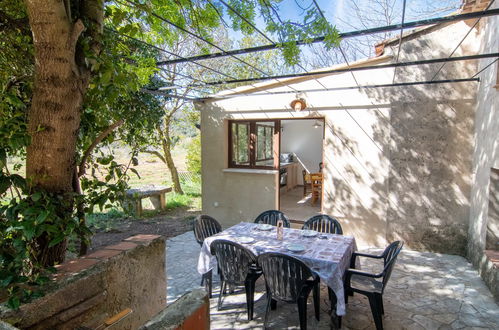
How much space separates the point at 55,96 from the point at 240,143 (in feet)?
19.5

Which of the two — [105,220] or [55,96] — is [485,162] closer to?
[55,96]

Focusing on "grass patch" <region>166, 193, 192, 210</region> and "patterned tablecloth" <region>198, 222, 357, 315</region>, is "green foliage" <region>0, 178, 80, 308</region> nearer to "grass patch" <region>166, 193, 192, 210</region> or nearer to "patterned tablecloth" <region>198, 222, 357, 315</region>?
"patterned tablecloth" <region>198, 222, 357, 315</region>

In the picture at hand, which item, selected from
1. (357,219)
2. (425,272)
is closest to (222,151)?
(357,219)

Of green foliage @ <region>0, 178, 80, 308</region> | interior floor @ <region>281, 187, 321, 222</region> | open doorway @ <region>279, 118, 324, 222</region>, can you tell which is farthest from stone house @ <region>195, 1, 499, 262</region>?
open doorway @ <region>279, 118, 324, 222</region>

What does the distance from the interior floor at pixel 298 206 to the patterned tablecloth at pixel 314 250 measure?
10.3ft

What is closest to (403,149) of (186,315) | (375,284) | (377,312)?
(375,284)

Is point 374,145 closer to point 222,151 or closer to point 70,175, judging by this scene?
point 222,151

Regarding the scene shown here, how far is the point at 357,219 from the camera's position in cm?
590

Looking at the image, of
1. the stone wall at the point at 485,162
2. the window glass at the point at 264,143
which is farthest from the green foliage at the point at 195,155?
the stone wall at the point at 485,162

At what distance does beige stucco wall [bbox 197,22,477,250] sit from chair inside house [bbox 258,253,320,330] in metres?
3.17

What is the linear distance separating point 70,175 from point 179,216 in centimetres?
706

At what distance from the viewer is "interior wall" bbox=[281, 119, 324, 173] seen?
1184 centimetres

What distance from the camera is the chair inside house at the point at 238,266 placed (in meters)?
3.36

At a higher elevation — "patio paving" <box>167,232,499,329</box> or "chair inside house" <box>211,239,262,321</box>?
"chair inside house" <box>211,239,262,321</box>
